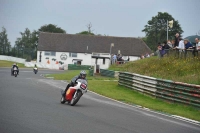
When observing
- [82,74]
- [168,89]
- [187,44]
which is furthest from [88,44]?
[82,74]

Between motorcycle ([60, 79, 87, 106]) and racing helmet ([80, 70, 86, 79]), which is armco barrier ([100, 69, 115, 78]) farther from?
racing helmet ([80, 70, 86, 79])

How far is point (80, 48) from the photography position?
101 metres

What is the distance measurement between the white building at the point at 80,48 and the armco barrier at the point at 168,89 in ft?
234

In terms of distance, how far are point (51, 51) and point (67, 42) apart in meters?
4.66

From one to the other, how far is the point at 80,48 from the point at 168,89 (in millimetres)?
79487

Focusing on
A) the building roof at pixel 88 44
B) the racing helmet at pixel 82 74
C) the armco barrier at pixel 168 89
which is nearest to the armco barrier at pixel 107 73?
the armco barrier at pixel 168 89

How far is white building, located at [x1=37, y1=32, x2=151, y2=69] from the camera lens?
99.2 meters

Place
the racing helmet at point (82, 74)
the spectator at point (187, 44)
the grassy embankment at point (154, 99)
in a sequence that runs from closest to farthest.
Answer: the racing helmet at point (82, 74) → the grassy embankment at point (154, 99) → the spectator at point (187, 44)

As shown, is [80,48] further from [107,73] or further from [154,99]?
[154,99]

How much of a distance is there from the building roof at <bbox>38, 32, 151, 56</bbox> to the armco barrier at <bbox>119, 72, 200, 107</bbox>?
71.9m

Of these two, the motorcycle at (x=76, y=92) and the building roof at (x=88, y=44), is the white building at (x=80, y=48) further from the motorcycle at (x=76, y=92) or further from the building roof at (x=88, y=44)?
the motorcycle at (x=76, y=92)

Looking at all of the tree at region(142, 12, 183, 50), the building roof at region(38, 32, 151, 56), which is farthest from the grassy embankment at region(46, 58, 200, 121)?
the tree at region(142, 12, 183, 50)

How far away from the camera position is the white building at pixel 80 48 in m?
99.2

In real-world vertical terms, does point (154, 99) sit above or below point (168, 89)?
below
